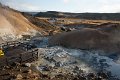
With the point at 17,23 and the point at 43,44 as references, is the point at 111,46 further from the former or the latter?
the point at 17,23

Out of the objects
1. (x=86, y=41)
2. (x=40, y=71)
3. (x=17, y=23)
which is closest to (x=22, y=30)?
(x=17, y=23)

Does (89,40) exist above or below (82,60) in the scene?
above

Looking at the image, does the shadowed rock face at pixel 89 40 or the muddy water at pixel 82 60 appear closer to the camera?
the muddy water at pixel 82 60

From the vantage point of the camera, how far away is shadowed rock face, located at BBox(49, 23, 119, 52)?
34581mm

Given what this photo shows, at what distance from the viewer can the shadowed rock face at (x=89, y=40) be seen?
34581mm

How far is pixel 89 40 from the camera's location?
35812 millimetres

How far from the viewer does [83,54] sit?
31.9 metres

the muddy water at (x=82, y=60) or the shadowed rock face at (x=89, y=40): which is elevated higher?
the shadowed rock face at (x=89, y=40)

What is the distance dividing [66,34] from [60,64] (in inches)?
396

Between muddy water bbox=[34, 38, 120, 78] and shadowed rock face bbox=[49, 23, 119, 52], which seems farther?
shadowed rock face bbox=[49, 23, 119, 52]

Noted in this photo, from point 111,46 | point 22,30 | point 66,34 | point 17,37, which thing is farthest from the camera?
point 22,30

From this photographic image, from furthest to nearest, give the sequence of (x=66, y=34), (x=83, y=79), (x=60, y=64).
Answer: (x=66, y=34), (x=60, y=64), (x=83, y=79)

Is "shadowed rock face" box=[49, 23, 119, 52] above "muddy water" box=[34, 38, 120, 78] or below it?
above

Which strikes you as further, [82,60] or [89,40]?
[89,40]
